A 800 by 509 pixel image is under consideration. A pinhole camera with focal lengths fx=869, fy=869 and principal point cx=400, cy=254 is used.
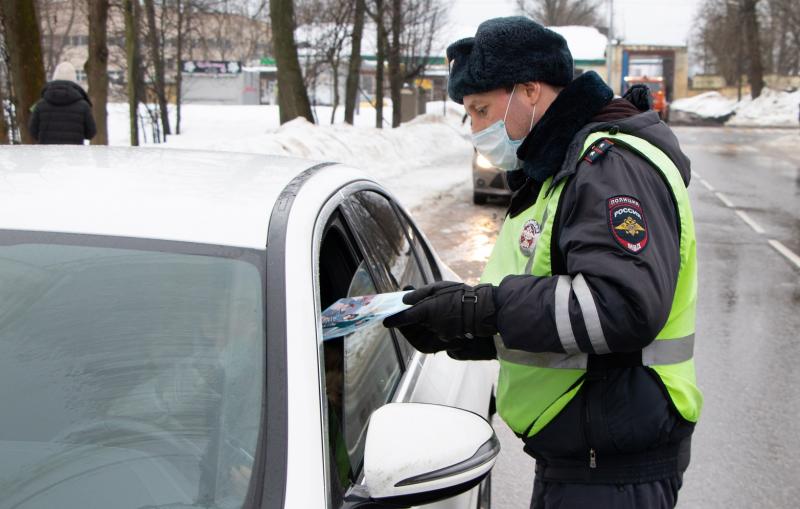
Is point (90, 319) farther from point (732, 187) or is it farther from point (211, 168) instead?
point (732, 187)

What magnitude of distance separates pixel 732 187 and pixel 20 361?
16884 mm

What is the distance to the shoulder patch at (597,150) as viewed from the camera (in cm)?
178

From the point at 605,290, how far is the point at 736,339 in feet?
17.3

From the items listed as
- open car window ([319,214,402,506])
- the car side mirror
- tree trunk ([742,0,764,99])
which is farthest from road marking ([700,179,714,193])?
tree trunk ([742,0,764,99])

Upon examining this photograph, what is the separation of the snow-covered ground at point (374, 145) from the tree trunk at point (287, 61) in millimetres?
782

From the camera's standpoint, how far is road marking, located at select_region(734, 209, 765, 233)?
11.8m

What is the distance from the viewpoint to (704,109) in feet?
181

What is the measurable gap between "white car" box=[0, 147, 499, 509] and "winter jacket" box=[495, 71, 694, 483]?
0.22m

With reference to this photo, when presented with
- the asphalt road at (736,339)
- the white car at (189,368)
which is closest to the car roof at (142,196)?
the white car at (189,368)

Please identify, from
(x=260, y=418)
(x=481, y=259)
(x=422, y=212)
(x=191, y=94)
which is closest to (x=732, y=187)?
(x=422, y=212)

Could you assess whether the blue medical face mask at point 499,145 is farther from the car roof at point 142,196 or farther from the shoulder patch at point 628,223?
the car roof at point 142,196

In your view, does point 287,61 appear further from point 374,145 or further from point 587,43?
point 587,43

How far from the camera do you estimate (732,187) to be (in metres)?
17.0

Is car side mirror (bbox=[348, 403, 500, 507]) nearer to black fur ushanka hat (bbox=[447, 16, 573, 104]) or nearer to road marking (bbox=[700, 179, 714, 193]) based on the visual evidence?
black fur ushanka hat (bbox=[447, 16, 573, 104])
